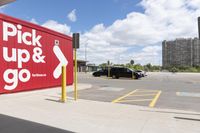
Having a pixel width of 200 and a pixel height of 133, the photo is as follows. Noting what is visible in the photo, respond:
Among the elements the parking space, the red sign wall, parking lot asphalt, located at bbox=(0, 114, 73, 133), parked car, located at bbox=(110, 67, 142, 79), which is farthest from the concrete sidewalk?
parked car, located at bbox=(110, 67, 142, 79)

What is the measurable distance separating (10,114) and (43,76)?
840 cm

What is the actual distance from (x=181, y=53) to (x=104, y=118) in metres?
130

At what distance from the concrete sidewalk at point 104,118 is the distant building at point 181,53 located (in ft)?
400

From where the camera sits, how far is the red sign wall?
13047 millimetres

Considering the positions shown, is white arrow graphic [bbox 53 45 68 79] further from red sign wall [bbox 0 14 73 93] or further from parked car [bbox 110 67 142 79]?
parked car [bbox 110 67 142 79]

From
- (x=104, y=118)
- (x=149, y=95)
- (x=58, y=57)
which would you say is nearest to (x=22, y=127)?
(x=104, y=118)

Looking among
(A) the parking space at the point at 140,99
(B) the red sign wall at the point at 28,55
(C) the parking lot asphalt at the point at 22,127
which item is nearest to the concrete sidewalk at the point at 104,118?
(C) the parking lot asphalt at the point at 22,127

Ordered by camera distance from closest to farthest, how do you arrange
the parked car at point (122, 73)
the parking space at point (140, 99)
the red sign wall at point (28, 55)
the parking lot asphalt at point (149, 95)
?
the parking lot asphalt at point (149, 95) → the parking space at point (140, 99) → the red sign wall at point (28, 55) → the parked car at point (122, 73)

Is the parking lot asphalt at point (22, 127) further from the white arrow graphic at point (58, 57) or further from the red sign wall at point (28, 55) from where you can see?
the white arrow graphic at point (58, 57)

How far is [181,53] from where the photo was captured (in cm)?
13038

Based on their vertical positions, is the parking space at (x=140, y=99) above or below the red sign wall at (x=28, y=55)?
below

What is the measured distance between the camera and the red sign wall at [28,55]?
13047 millimetres

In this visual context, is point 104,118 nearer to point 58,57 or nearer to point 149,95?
point 149,95

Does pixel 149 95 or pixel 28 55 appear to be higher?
pixel 28 55
